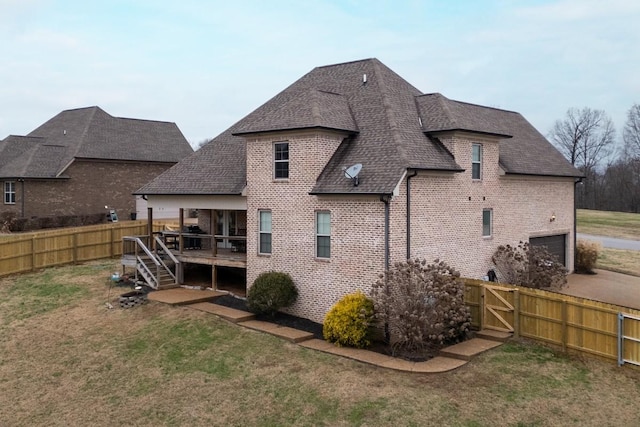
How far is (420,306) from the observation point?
49.1ft

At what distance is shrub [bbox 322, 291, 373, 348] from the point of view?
52.0 ft

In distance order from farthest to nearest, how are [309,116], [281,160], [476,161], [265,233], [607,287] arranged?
1. [607,287]
2. [476,161]
3. [265,233]
4. [281,160]
5. [309,116]

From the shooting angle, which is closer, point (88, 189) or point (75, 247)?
point (75, 247)

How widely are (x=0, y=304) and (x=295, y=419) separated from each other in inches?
612

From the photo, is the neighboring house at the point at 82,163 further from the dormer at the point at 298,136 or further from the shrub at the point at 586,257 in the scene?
the shrub at the point at 586,257

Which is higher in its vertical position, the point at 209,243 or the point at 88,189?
the point at 88,189

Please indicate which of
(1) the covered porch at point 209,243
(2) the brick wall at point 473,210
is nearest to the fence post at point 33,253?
(1) the covered porch at point 209,243

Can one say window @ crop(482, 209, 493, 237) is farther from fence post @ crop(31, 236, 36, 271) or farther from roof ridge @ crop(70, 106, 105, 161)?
roof ridge @ crop(70, 106, 105, 161)

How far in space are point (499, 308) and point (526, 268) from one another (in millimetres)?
5635

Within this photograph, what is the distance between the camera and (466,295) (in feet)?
56.7

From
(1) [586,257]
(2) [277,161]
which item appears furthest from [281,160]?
(1) [586,257]

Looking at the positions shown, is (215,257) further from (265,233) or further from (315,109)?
(315,109)

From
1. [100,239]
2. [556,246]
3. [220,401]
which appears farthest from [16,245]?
[556,246]

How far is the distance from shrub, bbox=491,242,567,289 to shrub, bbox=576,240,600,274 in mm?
7077
